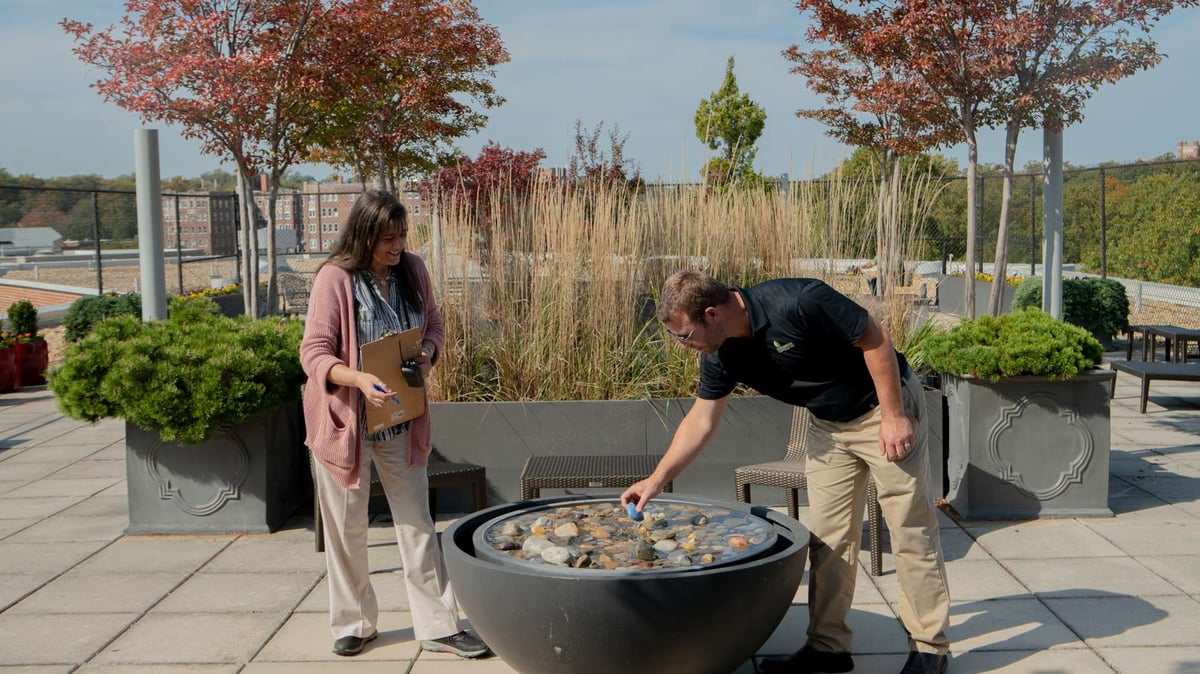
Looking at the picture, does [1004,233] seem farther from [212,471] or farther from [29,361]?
[29,361]

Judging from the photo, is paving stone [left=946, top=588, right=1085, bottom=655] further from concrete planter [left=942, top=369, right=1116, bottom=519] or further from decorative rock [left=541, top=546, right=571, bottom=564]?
decorative rock [left=541, top=546, right=571, bottom=564]

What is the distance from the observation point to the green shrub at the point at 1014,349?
197 inches

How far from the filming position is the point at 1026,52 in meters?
8.73

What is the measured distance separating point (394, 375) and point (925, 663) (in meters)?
1.88

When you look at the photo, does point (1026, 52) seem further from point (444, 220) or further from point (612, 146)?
point (444, 220)

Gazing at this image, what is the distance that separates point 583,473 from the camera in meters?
4.73

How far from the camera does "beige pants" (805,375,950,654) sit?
10.8 ft

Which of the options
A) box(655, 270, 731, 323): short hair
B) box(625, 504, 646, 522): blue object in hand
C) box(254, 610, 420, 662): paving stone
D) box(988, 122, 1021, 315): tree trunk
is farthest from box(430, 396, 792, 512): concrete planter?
box(988, 122, 1021, 315): tree trunk

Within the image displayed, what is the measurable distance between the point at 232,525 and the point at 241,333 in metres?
0.90

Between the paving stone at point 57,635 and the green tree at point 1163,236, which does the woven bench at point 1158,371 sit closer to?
the paving stone at point 57,635

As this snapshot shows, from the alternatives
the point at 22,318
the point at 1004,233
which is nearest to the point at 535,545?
the point at 1004,233

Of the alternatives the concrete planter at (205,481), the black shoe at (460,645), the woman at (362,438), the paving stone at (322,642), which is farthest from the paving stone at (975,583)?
the concrete planter at (205,481)

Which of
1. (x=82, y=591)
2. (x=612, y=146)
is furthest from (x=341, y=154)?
(x=82, y=591)

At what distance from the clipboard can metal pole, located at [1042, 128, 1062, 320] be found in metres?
5.10
